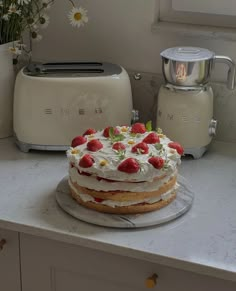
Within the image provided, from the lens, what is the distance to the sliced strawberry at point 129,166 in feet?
4.30

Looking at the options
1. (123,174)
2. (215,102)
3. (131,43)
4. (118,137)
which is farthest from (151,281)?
(131,43)

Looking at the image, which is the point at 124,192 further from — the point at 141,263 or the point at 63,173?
the point at 63,173

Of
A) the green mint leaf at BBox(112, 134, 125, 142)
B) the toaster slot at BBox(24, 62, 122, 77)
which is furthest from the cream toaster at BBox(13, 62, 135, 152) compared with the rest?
the green mint leaf at BBox(112, 134, 125, 142)

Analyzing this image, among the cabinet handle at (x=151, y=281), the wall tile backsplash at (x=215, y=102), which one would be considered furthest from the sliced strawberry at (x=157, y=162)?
the wall tile backsplash at (x=215, y=102)

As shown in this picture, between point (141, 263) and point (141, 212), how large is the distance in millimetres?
114

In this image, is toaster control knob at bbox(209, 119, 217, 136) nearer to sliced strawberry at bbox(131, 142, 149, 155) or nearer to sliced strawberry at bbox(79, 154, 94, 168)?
sliced strawberry at bbox(131, 142, 149, 155)

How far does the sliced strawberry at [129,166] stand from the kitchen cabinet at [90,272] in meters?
0.18

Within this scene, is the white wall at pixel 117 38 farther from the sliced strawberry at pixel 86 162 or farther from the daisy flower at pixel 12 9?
the sliced strawberry at pixel 86 162

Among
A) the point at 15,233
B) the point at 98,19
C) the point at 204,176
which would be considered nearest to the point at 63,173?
the point at 15,233

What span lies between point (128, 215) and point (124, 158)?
13 cm

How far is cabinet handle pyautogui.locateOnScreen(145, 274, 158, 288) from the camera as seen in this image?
1300 mm

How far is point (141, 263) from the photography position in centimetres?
132

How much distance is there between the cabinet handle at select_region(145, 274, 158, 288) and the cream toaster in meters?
0.49

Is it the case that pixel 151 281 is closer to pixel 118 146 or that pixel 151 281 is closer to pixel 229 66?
pixel 118 146
